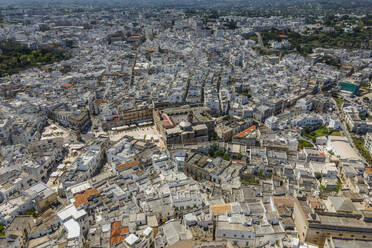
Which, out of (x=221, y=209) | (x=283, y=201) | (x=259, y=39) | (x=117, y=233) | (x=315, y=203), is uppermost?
(x=259, y=39)

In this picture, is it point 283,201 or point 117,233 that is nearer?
point 117,233

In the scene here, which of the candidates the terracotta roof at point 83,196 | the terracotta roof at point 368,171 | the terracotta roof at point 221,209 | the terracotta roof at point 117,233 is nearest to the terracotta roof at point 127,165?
the terracotta roof at point 83,196

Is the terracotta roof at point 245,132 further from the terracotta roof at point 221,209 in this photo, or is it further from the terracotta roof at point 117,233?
the terracotta roof at point 117,233

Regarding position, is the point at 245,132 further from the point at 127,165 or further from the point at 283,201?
the point at 127,165

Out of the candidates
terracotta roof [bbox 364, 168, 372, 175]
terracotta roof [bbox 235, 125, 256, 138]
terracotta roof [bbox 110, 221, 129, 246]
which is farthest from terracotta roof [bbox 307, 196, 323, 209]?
terracotta roof [bbox 110, 221, 129, 246]

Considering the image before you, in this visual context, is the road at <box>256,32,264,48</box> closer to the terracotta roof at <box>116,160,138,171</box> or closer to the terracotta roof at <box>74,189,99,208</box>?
the terracotta roof at <box>116,160,138,171</box>

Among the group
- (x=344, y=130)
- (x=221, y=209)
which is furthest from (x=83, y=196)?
(x=344, y=130)
